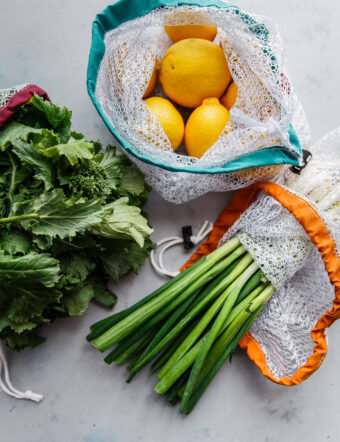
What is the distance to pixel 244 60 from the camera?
83cm

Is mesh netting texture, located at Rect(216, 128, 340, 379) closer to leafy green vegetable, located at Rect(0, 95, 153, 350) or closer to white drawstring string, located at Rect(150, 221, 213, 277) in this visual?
white drawstring string, located at Rect(150, 221, 213, 277)

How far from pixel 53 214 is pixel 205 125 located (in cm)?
35

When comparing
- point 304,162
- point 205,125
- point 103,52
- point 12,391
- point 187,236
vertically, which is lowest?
point 12,391

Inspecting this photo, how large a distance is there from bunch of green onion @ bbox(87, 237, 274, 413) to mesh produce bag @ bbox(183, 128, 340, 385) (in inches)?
2.0

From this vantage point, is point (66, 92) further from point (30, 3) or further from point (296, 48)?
point (296, 48)

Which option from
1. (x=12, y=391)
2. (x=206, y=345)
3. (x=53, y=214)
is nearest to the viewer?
(x=53, y=214)

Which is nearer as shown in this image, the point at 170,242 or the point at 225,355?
the point at 225,355

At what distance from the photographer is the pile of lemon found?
82cm

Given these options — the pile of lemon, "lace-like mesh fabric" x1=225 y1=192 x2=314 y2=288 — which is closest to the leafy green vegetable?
the pile of lemon

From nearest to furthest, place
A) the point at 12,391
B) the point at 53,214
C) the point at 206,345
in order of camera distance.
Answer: the point at 53,214, the point at 206,345, the point at 12,391

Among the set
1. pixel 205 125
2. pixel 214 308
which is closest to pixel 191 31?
pixel 205 125

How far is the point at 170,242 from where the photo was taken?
0.96m

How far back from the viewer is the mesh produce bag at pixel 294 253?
0.81 m

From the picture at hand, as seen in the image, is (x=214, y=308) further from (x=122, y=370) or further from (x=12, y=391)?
(x=12, y=391)
